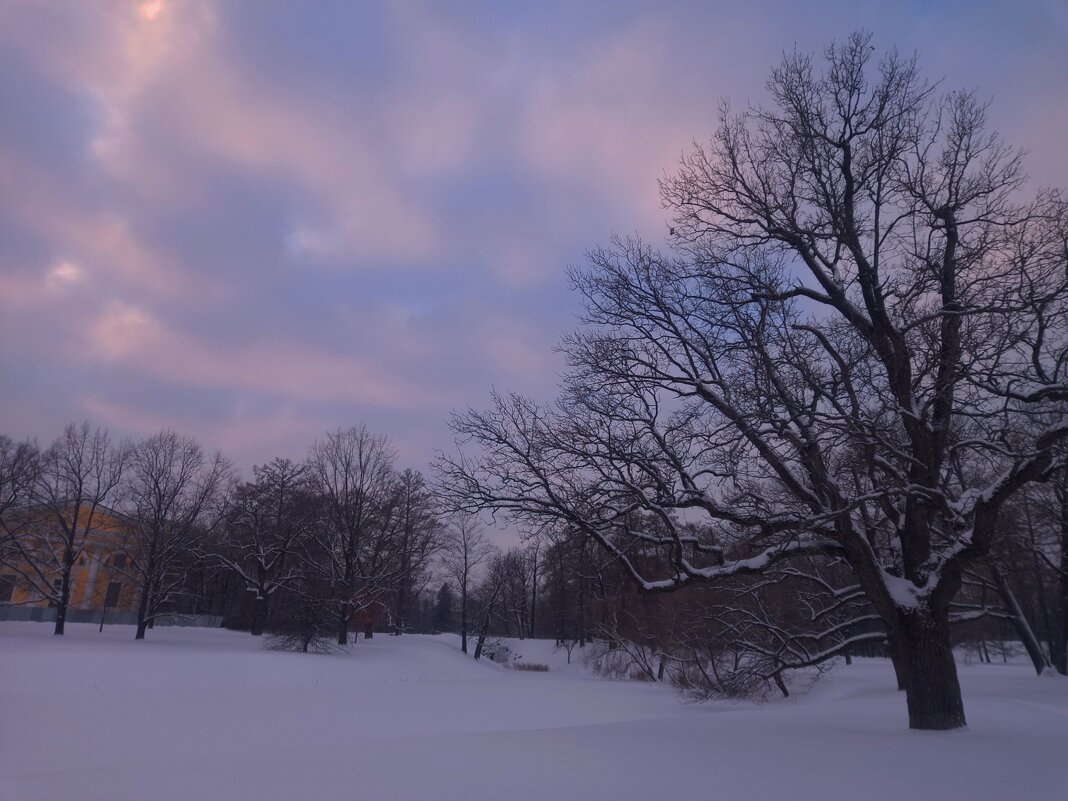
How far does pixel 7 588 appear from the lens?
45.2 meters

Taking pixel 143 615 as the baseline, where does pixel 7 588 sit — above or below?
above

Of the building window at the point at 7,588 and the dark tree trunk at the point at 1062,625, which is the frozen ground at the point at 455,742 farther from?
the building window at the point at 7,588

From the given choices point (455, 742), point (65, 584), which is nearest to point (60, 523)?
point (65, 584)

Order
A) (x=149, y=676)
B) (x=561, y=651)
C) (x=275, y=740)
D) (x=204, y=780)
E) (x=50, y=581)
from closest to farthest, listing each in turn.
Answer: (x=204, y=780) → (x=275, y=740) → (x=149, y=676) → (x=50, y=581) → (x=561, y=651)

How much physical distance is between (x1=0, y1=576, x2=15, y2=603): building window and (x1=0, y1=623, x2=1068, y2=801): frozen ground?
16.0 m

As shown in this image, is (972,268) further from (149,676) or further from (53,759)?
(149,676)

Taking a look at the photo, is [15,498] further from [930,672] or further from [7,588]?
[930,672]

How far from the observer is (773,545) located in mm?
12430

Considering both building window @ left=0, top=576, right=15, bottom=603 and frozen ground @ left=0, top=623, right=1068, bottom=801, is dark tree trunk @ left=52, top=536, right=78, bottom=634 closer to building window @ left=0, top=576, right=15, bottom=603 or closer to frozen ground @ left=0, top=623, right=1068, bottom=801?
building window @ left=0, top=576, right=15, bottom=603

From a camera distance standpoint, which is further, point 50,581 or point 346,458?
point 346,458

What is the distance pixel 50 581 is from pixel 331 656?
1963 centimetres

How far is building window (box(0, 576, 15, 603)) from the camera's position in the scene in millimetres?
43969

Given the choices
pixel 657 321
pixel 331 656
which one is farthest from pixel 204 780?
pixel 331 656

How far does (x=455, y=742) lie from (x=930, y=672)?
7.77m
